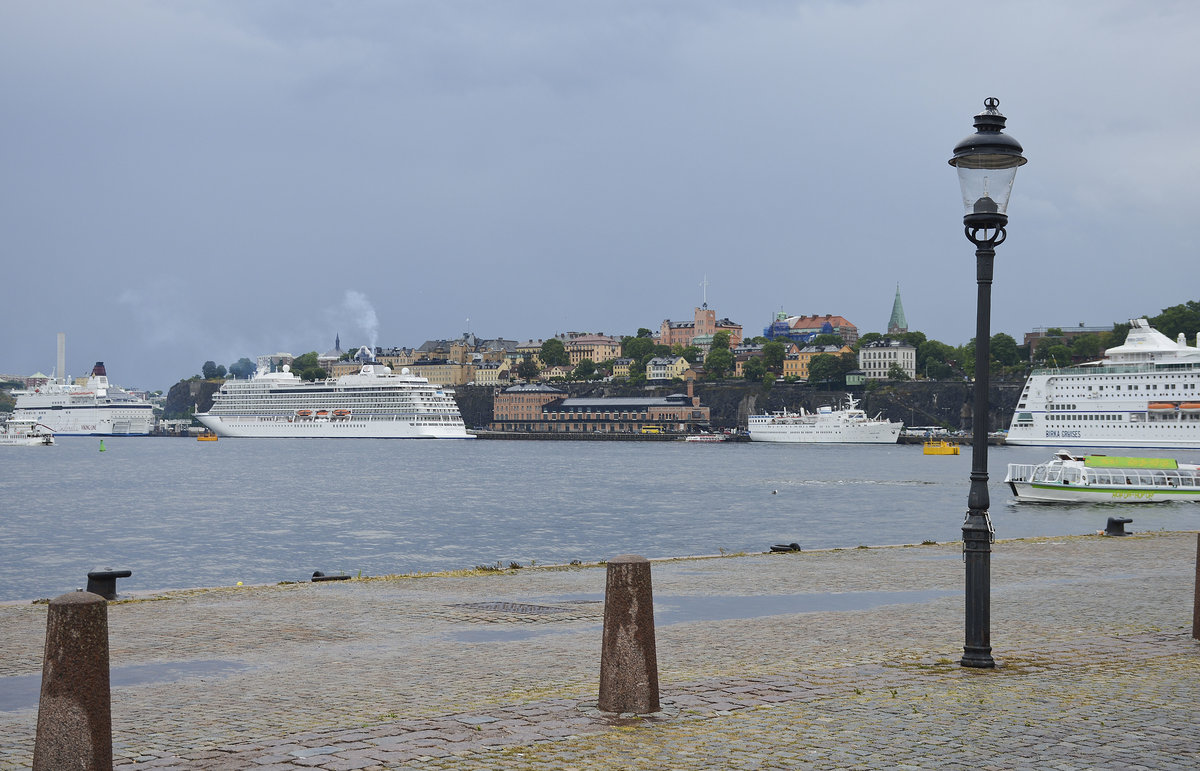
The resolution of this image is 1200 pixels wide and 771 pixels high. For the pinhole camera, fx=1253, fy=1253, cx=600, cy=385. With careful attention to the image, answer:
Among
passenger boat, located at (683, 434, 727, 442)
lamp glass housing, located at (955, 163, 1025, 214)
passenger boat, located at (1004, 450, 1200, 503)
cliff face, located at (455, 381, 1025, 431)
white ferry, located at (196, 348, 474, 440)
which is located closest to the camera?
lamp glass housing, located at (955, 163, 1025, 214)

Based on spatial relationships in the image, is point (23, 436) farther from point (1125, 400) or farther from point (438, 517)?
point (438, 517)

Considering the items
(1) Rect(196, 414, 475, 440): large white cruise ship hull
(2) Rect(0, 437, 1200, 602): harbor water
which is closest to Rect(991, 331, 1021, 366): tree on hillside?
(1) Rect(196, 414, 475, 440): large white cruise ship hull

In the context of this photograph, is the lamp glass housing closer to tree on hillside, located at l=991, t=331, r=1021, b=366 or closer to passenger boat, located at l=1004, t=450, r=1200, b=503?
passenger boat, located at l=1004, t=450, r=1200, b=503

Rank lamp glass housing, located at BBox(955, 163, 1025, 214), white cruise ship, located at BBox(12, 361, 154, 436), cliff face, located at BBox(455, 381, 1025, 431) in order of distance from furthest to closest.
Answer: cliff face, located at BBox(455, 381, 1025, 431), white cruise ship, located at BBox(12, 361, 154, 436), lamp glass housing, located at BBox(955, 163, 1025, 214)

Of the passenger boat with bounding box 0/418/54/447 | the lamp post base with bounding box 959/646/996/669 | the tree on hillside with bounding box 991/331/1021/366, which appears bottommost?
the passenger boat with bounding box 0/418/54/447

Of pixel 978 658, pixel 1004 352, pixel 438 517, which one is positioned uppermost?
pixel 1004 352

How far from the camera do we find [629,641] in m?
7.10

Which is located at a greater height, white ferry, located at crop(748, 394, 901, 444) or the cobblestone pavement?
white ferry, located at crop(748, 394, 901, 444)

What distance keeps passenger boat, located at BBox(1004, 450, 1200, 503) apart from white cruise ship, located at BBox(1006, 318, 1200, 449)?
7470 centimetres

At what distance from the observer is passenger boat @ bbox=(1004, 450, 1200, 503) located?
45094 mm

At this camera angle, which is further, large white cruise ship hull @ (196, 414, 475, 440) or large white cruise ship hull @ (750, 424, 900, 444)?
large white cruise ship hull @ (196, 414, 475, 440)

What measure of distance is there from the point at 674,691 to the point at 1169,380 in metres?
122

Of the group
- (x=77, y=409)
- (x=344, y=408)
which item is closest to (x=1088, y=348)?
(x=344, y=408)

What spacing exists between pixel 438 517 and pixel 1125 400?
312ft
